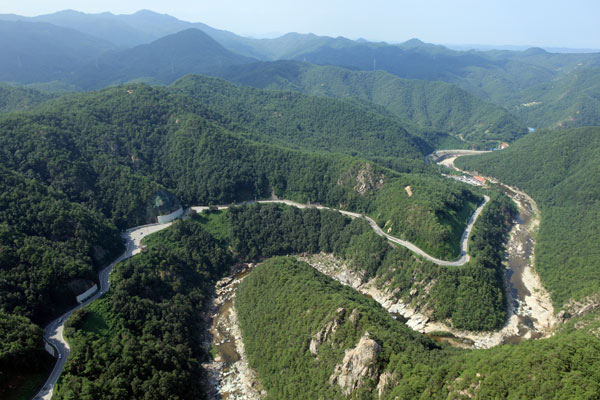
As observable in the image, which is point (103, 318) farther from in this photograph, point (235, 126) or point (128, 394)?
point (235, 126)

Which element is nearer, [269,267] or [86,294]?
[86,294]

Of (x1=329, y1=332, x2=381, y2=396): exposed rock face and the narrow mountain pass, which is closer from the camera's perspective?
(x1=329, y1=332, x2=381, y2=396): exposed rock face

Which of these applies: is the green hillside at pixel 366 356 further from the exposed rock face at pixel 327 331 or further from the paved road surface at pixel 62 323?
the paved road surface at pixel 62 323

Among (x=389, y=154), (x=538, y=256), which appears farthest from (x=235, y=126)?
(x=538, y=256)

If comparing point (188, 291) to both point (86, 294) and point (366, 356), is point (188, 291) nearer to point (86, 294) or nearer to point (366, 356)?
point (86, 294)

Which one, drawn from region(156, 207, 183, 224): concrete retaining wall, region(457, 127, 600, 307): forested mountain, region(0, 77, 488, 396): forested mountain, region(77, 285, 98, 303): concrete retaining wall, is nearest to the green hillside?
region(457, 127, 600, 307): forested mountain

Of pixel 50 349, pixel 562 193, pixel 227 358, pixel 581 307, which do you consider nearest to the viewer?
pixel 50 349

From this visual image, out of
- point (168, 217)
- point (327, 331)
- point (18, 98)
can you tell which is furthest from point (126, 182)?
point (18, 98)

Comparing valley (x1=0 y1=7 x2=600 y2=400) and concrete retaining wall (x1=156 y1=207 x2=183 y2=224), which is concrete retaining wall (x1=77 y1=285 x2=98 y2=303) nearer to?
valley (x1=0 y1=7 x2=600 y2=400)
